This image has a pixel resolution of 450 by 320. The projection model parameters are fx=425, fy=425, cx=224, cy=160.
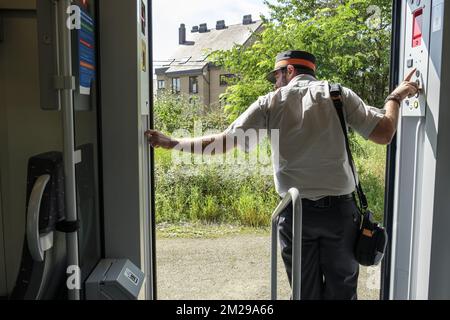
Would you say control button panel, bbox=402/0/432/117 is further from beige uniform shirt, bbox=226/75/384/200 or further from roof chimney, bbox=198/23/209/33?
roof chimney, bbox=198/23/209/33

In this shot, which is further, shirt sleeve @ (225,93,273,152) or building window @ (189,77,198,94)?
building window @ (189,77,198,94)

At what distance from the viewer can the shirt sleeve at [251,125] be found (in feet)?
6.81

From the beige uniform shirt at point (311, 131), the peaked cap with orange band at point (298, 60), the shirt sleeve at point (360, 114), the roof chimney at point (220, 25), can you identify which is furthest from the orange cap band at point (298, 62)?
the roof chimney at point (220, 25)

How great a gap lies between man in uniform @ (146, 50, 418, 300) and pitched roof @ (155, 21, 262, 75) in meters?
0.61

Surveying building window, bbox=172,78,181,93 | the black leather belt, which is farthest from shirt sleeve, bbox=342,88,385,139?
building window, bbox=172,78,181,93

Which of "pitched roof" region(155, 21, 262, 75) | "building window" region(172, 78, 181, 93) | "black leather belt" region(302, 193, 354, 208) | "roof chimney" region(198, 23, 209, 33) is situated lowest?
"black leather belt" region(302, 193, 354, 208)

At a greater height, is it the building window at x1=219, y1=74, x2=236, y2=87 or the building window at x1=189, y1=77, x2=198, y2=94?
the building window at x1=219, y1=74, x2=236, y2=87

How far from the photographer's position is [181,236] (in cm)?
277

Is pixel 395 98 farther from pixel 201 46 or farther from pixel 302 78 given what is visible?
pixel 201 46

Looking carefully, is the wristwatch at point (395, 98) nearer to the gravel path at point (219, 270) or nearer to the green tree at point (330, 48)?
the green tree at point (330, 48)

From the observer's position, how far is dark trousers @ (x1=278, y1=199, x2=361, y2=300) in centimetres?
202

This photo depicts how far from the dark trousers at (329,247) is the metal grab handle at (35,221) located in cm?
113

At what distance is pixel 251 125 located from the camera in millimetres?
2080
